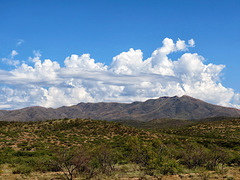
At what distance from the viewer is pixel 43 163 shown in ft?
72.4

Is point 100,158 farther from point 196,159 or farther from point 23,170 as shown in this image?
point 196,159

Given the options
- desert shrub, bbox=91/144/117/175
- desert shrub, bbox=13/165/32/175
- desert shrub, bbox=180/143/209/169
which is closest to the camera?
desert shrub, bbox=13/165/32/175

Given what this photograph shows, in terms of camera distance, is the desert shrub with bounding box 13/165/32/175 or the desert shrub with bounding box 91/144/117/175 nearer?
the desert shrub with bounding box 13/165/32/175

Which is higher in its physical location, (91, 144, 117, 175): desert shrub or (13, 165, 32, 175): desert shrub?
(91, 144, 117, 175): desert shrub

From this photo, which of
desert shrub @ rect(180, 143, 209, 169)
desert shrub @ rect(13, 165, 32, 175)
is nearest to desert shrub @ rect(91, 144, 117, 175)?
desert shrub @ rect(13, 165, 32, 175)

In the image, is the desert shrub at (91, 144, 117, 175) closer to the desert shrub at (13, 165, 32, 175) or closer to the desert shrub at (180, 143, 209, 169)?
the desert shrub at (13, 165, 32, 175)

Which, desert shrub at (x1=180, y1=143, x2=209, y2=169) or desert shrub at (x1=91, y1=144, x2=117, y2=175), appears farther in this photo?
desert shrub at (x1=180, y1=143, x2=209, y2=169)

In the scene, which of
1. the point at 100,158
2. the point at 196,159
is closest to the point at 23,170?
the point at 100,158

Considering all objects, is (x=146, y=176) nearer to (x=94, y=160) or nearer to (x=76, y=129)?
(x=94, y=160)

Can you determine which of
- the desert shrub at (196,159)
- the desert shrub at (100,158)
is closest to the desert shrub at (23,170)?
the desert shrub at (100,158)

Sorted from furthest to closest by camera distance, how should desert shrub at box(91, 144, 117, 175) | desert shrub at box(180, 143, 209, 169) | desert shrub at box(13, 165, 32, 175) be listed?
desert shrub at box(180, 143, 209, 169) < desert shrub at box(91, 144, 117, 175) < desert shrub at box(13, 165, 32, 175)

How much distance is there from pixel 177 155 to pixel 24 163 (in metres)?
17.0

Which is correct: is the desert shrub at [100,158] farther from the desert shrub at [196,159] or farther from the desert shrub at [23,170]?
the desert shrub at [196,159]

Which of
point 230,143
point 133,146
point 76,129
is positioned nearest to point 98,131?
point 76,129
